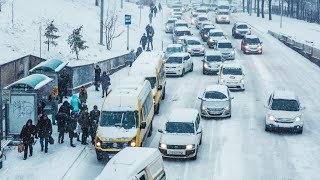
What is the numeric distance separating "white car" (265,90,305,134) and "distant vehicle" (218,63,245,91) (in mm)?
8542

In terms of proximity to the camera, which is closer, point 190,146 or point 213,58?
point 190,146

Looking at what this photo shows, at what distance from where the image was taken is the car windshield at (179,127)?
25.5m

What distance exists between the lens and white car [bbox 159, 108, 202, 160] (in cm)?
2455

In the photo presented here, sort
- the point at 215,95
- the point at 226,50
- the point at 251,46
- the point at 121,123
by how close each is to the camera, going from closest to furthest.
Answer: the point at 121,123
the point at 215,95
the point at 226,50
the point at 251,46

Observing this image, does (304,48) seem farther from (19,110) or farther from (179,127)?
(19,110)

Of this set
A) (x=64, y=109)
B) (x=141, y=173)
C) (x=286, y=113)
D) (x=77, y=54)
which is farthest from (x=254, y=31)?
(x=141, y=173)

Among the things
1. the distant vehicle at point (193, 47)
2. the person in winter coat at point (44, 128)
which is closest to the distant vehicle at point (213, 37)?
the distant vehicle at point (193, 47)

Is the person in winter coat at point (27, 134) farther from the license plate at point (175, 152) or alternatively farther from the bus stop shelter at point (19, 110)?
the license plate at point (175, 152)

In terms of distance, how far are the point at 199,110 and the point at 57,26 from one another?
2371cm

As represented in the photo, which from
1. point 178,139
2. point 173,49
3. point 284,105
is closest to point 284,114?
point 284,105

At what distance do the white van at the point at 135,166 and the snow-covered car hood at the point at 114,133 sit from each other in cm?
356

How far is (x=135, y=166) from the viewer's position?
60.7 ft

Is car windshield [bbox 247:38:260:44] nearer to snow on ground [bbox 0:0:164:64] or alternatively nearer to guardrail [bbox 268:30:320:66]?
guardrail [bbox 268:30:320:66]

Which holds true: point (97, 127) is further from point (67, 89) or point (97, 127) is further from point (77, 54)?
point (77, 54)
